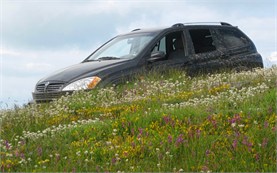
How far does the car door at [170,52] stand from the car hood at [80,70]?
36.2 inches

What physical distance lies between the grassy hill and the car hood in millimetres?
1945

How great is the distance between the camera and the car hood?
12.4 m

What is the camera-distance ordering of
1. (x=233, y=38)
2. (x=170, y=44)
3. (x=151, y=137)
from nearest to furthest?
(x=151, y=137), (x=170, y=44), (x=233, y=38)

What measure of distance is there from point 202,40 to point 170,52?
1458 millimetres

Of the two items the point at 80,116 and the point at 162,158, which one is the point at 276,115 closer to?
the point at 162,158

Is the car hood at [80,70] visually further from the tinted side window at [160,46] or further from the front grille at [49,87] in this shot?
the tinted side window at [160,46]

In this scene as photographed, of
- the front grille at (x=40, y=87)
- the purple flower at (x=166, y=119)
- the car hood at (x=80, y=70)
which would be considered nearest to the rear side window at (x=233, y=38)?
the car hood at (x=80, y=70)

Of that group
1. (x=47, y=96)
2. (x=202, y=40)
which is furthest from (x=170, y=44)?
(x=47, y=96)

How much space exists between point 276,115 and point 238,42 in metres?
8.83

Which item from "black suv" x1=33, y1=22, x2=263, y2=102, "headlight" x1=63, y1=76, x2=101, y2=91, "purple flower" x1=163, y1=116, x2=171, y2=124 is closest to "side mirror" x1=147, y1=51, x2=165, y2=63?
"black suv" x1=33, y1=22, x2=263, y2=102

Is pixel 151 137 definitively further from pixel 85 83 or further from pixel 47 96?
pixel 47 96

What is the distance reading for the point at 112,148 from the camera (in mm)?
6586

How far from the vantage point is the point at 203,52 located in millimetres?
14758

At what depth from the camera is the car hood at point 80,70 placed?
1238 cm
